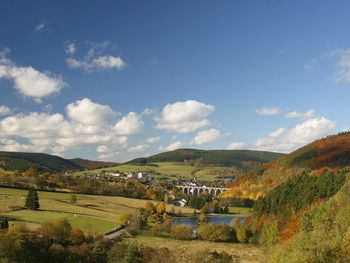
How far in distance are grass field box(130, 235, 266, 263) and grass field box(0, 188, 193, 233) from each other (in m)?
15.0

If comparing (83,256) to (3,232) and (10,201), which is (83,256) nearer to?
(3,232)

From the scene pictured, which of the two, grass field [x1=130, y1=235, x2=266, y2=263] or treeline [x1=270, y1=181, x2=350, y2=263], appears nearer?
treeline [x1=270, y1=181, x2=350, y2=263]

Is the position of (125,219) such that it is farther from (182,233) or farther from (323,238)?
(323,238)

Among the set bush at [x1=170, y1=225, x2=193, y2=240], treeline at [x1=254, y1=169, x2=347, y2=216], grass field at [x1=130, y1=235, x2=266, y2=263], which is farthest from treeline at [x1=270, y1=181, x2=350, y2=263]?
bush at [x1=170, y1=225, x2=193, y2=240]

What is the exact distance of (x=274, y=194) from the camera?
137625 millimetres

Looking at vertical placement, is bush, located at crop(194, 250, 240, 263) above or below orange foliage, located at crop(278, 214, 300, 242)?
below

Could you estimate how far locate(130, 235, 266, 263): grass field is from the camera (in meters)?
86.6

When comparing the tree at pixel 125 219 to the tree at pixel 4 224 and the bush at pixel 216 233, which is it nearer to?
the bush at pixel 216 233

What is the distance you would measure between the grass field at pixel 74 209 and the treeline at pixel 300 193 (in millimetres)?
48240

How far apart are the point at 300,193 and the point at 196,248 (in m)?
46.0

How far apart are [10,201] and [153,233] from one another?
4842cm

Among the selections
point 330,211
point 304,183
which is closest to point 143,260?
point 330,211

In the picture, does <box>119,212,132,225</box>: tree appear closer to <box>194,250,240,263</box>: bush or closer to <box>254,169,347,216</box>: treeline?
<box>254,169,347,216</box>: treeline

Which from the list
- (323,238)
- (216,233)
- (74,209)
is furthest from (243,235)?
(74,209)
